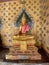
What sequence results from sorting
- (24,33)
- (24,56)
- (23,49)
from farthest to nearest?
1. (24,33)
2. (23,49)
3. (24,56)

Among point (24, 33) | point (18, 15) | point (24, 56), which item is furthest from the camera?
point (18, 15)

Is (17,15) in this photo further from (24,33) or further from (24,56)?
(24,56)

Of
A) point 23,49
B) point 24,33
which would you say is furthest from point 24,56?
point 24,33

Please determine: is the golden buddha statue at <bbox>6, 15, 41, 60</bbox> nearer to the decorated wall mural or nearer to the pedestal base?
the pedestal base

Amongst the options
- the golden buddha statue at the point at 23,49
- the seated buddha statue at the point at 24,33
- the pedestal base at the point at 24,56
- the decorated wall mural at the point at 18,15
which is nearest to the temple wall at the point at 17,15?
the decorated wall mural at the point at 18,15

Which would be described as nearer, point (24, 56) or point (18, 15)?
point (24, 56)

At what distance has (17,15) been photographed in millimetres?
3273

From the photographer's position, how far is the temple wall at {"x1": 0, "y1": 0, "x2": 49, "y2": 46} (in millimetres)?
3156

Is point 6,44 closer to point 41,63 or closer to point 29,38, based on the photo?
point 29,38

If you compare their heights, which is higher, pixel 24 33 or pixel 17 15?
pixel 17 15

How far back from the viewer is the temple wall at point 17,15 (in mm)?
3156

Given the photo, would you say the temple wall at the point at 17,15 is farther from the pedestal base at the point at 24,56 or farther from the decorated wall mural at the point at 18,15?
the pedestal base at the point at 24,56

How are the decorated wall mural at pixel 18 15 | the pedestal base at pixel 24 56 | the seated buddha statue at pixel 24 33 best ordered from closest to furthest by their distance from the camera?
the pedestal base at pixel 24 56 → the seated buddha statue at pixel 24 33 → the decorated wall mural at pixel 18 15

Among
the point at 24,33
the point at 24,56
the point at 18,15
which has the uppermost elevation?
the point at 18,15
